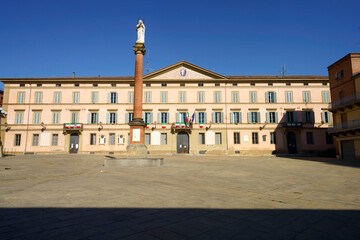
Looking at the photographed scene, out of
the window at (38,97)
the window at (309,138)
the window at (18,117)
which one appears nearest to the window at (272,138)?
the window at (309,138)

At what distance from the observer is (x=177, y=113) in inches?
1454

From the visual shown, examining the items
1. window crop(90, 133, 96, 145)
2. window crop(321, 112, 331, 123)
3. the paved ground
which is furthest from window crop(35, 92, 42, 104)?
window crop(321, 112, 331, 123)

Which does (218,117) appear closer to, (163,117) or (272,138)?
(163,117)

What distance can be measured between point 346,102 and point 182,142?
21216mm

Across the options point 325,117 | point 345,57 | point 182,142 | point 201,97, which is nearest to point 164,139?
point 182,142

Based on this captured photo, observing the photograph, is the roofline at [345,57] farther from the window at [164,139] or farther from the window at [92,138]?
the window at [92,138]

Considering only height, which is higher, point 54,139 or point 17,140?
point 54,139

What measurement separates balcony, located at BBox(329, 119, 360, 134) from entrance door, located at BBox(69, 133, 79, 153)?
34035 millimetres

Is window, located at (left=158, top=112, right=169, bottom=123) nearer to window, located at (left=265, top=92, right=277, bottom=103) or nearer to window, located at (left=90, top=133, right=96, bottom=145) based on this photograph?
window, located at (left=90, top=133, right=96, bottom=145)

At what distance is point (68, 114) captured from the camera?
37.0 metres

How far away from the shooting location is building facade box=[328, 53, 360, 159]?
78.8ft
